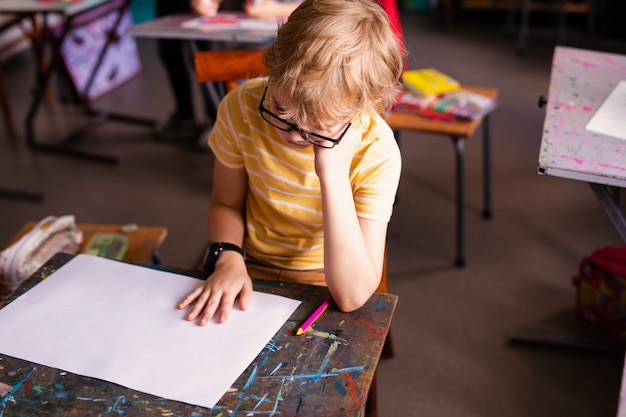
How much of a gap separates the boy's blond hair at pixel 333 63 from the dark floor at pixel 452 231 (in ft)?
3.17

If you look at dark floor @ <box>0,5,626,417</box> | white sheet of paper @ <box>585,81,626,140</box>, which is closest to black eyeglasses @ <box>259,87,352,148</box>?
white sheet of paper @ <box>585,81,626,140</box>

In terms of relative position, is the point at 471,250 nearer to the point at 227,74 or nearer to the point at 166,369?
the point at 227,74

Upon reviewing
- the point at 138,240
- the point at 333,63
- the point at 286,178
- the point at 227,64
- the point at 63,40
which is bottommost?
the point at 138,240

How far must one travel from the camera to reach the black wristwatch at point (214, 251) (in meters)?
1.10

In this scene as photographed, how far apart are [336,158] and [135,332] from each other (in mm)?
394

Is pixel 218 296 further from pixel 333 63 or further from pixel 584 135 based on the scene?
pixel 584 135

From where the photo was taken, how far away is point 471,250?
7.53 feet

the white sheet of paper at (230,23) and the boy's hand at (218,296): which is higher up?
the white sheet of paper at (230,23)

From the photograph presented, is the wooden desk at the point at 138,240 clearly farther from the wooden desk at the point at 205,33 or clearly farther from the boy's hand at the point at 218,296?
the wooden desk at the point at 205,33

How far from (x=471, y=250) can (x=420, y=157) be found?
0.79 metres

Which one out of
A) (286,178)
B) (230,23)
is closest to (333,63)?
(286,178)

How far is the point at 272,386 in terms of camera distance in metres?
0.81

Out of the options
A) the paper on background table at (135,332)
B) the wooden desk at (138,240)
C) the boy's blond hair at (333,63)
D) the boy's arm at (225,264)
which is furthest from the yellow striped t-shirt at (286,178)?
the wooden desk at (138,240)

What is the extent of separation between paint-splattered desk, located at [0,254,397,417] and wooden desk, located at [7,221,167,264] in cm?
70
